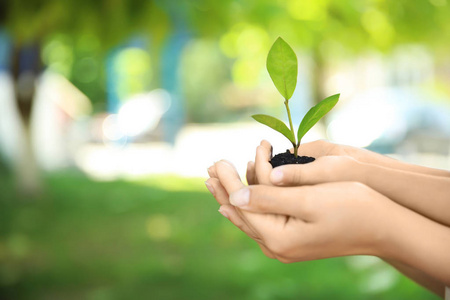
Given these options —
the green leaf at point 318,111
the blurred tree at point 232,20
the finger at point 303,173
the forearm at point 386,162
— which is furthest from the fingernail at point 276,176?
the blurred tree at point 232,20

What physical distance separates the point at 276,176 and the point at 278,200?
0.04 meters

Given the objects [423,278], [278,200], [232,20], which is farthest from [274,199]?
[232,20]

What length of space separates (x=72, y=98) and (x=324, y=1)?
10.3 metres

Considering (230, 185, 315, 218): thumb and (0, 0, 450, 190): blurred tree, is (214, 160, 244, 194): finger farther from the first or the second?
(0, 0, 450, 190): blurred tree

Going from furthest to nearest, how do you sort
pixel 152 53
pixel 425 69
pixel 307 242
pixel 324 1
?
1. pixel 425 69
2. pixel 324 1
3. pixel 152 53
4. pixel 307 242

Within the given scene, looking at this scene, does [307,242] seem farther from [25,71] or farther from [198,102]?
[198,102]

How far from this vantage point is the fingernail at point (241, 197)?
735 mm

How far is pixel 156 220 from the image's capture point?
14.4 ft

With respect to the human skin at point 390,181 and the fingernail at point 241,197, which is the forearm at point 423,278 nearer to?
the human skin at point 390,181

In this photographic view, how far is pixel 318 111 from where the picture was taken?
84 centimetres

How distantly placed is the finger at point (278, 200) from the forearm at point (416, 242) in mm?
117

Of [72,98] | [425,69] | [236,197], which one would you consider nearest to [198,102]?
[72,98]

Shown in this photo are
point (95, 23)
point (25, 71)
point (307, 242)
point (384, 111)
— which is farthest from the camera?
point (384, 111)

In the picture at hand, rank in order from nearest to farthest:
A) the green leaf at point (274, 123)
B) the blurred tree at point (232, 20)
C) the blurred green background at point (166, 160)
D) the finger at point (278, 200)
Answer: the finger at point (278, 200) → the green leaf at point (274, 123) → the blurred tree at point (232, 20) → the blurred green background at point (166, 160)
